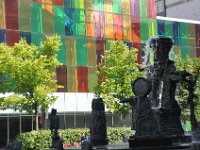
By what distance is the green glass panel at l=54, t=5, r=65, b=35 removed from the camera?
5000 cm

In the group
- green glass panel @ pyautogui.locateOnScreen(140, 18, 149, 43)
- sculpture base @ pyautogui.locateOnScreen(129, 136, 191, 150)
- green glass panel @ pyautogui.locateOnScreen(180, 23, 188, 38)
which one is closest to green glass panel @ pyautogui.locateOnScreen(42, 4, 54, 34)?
green glass panel @ pyautogui.locateOnScreen(140, 18, 149, 43)

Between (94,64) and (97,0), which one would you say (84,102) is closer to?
(94,64)

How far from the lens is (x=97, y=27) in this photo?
5275 cm

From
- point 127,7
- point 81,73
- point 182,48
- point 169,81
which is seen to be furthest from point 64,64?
point 169,81

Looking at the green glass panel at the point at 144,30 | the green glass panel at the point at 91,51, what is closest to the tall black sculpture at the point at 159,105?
the green glass panel at the point at 91,51

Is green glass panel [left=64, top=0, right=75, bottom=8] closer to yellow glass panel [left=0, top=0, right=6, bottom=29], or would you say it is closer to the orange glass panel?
the orange glass panel

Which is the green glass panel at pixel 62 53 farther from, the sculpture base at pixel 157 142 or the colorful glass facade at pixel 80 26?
the sculpture base at pixel 157 142

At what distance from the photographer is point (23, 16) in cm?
4806

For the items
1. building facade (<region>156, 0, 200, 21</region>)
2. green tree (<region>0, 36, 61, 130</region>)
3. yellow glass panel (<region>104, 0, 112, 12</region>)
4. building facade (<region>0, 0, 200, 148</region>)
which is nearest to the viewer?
green tree (<region>0, 36, 61, 130</region>)

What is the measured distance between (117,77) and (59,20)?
420 inches

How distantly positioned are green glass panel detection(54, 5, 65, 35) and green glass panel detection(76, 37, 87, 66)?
2107 millimetres

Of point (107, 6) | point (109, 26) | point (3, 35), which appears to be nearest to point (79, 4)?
point (107, 6)

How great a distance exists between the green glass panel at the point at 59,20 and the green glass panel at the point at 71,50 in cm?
102

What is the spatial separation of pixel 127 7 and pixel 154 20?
13.1ft
